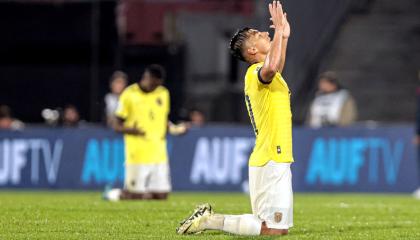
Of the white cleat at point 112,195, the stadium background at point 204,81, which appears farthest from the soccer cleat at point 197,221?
the stadium background at point 204,81

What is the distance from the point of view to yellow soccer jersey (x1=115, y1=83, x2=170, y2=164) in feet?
67.9

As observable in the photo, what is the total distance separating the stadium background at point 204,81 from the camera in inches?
960

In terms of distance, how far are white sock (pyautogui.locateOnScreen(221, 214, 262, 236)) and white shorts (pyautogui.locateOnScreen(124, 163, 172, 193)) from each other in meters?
7.92

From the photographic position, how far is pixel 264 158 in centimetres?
1275

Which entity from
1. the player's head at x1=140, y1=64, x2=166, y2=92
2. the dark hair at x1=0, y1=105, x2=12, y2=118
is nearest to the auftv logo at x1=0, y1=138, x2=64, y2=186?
the dark hair at x1=0, y1=105, x2=12, y2=118

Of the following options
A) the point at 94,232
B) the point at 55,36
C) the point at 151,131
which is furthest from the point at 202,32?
the point at 94,232

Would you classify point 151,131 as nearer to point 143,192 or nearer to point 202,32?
point 143,192

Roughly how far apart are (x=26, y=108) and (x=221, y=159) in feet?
16.4

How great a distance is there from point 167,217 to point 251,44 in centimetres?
339

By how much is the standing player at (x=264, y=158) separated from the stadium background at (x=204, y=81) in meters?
11.4

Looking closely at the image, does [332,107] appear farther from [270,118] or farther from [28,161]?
[270,118]

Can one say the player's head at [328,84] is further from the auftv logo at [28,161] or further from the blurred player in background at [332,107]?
the auftv logo at [28,161]

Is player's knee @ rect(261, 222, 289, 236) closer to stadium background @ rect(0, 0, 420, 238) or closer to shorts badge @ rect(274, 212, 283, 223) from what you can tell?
shorts badge @ rect(274, 212, 283, 223)

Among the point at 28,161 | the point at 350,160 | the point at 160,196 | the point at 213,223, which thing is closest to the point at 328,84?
the point at 350,160
